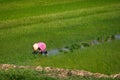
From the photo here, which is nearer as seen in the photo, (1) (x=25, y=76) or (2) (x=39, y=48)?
(1) (x=25, y=76)

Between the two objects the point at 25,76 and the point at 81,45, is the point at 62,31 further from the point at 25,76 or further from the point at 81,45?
the point at 25,76

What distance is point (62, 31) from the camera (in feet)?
77.5

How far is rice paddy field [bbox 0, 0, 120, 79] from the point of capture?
59.2 feet

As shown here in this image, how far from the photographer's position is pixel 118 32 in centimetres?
2381

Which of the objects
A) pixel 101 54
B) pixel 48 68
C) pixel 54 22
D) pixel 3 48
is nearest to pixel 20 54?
pixel 3 48

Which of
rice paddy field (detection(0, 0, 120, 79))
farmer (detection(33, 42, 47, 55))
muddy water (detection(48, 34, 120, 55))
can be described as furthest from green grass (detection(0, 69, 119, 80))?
muddy water (detection(48, 34, 120, 55))

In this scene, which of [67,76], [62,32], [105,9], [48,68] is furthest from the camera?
[105,9]

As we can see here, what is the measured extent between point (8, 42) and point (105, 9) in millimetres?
12073

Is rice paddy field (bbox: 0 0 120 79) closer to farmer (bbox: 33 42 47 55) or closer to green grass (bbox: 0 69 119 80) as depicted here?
farmer (bbox: 33 42 47 55)

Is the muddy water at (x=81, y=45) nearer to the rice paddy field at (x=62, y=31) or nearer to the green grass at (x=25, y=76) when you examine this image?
the rice paddy field at (x=62, y=31)

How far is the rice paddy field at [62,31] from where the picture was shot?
18047 mm

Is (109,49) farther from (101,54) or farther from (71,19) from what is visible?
(71,19)

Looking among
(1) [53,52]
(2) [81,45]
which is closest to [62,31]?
(2) [81,45]

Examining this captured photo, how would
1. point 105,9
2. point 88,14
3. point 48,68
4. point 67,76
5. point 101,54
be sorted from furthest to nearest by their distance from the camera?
1. point 105,9
2. point 88,14
3. point 101,54
4. point 48,68
5. point 67,76
